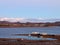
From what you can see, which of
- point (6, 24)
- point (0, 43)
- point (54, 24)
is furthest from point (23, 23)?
point (0, 43)

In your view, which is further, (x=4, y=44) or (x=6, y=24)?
(x=6, y=24)

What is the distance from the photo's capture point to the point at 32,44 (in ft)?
65.6

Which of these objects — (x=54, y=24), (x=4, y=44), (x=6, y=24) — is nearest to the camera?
(x=4, y=44)

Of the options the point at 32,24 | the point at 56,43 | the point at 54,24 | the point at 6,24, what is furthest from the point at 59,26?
the point at 56,43

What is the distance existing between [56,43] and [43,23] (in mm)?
41942

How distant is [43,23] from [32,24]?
3.13 meters

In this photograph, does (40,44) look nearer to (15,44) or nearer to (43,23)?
(15,44)

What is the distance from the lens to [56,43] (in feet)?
65.5

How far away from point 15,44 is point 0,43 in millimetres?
1269

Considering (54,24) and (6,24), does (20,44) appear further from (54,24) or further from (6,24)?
(54,24)

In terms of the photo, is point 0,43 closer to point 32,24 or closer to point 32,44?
point 32,44

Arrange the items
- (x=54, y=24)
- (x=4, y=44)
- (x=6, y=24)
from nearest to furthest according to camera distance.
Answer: (x=4, y=44) < (x=6, y=24) < (x=54, y=24)

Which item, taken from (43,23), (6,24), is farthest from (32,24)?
(6,24)

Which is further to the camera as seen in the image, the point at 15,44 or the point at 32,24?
the point at 32,24
